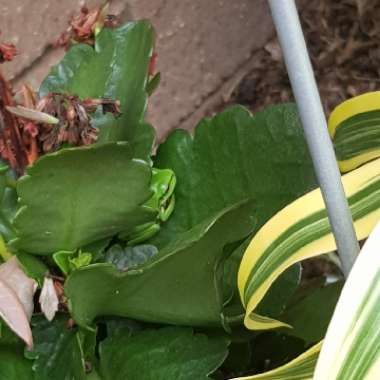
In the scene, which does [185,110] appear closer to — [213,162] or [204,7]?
[204,7]

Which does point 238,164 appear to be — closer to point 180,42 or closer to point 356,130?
point 356,130

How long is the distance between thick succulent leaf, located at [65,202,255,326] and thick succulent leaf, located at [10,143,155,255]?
0.17 ft

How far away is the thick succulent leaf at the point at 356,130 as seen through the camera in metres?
0.74

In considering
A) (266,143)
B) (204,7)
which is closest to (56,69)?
(266,143)

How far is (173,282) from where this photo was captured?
0.61 metres

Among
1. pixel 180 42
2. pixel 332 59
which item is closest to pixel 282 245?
pixel 180 42

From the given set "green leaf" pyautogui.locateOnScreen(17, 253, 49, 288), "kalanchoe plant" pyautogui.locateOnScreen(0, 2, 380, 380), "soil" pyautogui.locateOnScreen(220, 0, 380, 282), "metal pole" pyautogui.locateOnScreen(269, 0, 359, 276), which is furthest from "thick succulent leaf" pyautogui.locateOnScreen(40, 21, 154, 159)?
"soil" pyautogui.locateOnScreen(220, 0, 380, 282)

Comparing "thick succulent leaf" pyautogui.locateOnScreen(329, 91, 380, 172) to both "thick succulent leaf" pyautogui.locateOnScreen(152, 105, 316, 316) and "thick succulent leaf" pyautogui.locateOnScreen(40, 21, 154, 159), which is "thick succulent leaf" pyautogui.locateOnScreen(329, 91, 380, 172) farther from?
"thick succulent leaf" pyautogui.locateOnScreen(40, 21, 154, 159)

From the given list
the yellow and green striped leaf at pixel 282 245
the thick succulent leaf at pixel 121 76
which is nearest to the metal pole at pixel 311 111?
the yellow and green striped leaf at pixel 282 245

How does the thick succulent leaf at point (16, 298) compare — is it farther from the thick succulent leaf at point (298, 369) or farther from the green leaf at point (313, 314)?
the green leaf at point (313, 314)

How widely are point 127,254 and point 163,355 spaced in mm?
98

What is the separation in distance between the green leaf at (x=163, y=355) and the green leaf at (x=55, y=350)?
3 cm

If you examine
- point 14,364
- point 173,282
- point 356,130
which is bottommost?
point 14,364

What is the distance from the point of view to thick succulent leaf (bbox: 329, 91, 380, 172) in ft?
2.42
